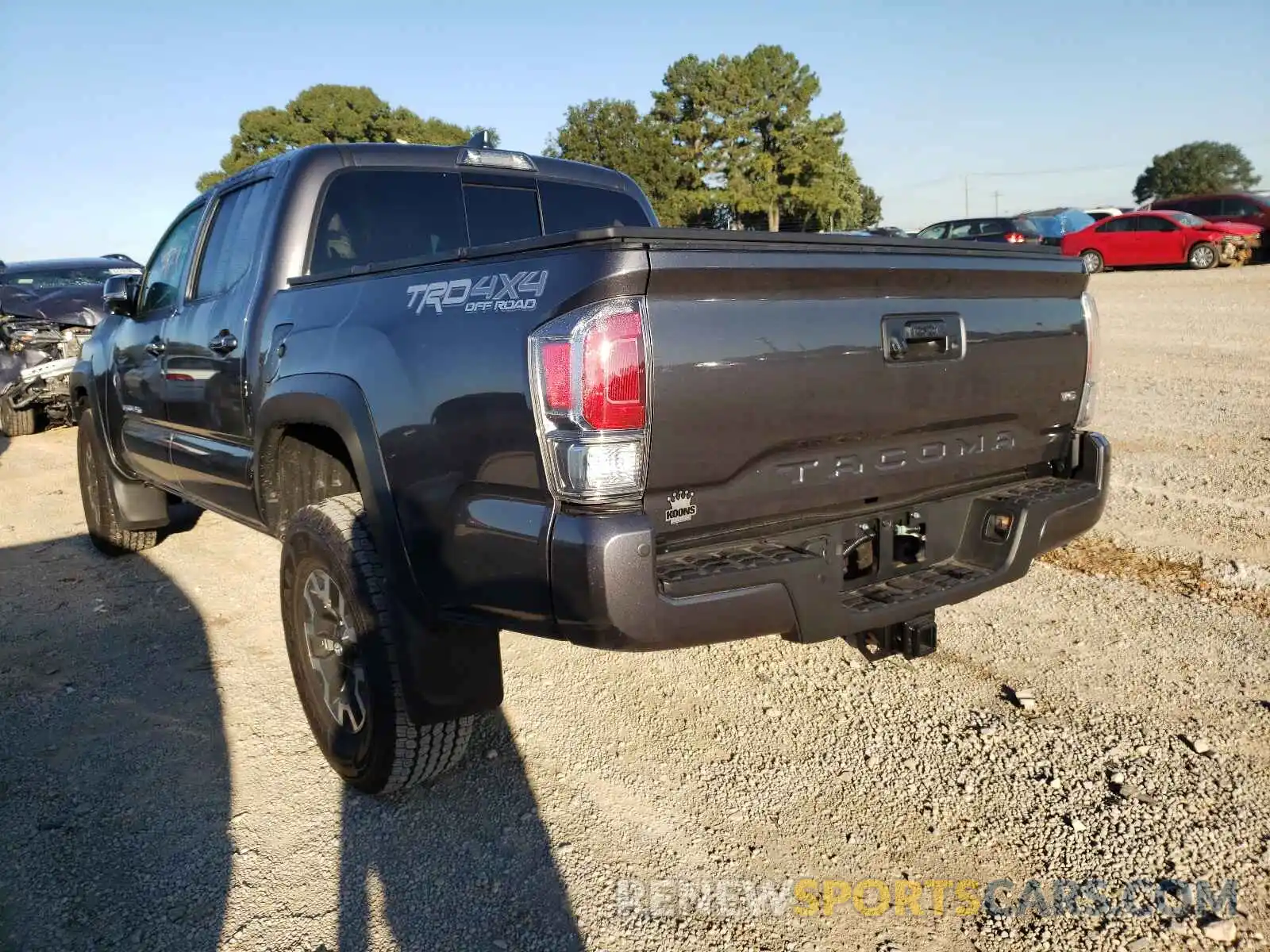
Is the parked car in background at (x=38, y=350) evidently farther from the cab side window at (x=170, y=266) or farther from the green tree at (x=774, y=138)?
the green tree at (x=774, y=138)

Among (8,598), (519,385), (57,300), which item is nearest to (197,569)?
(8,598)

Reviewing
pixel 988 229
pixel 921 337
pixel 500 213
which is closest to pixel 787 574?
pixel 921 337

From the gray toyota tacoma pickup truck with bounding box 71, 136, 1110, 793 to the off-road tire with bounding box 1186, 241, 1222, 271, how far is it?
2056 cm

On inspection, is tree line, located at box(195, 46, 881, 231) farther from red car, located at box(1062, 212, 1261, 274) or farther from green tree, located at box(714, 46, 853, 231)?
red car, located at box(1062, 212, 1261, 274)

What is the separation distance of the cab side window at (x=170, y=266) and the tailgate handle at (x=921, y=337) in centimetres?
337

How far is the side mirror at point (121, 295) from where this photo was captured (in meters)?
4.69

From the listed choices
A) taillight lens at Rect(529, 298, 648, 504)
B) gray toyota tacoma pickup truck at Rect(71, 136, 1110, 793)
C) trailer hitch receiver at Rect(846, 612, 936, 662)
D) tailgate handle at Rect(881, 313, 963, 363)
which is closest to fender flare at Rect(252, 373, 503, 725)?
gray toyota tacoma pickup truck at Rect(71, 136, 1110, 793)

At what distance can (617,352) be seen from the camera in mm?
2086

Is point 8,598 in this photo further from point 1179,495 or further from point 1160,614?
point 1179,495

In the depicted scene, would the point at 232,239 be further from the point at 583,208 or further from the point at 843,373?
the point at 843,373

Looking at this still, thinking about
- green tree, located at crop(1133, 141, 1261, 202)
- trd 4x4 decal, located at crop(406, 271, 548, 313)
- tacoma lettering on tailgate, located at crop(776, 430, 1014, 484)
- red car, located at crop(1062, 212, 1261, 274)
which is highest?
green tree, located at crop(1133, 141, 1261, 202)

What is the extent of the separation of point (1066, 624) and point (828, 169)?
57151 mm

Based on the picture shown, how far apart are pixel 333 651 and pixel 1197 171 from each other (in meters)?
85.0

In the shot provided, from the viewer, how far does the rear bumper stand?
2.08 meters
